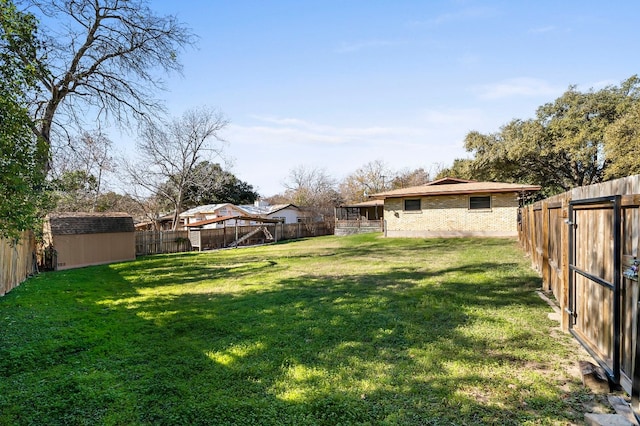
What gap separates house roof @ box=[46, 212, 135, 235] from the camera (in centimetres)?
1426

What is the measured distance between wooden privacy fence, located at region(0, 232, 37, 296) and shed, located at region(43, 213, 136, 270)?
1556 mm

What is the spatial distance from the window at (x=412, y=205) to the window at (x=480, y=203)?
319cm

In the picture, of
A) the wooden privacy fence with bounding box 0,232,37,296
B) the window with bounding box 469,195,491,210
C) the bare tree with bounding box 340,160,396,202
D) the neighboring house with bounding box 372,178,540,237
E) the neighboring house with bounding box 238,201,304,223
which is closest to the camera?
the wooden privacy fence with bounding box 0,232,37,296

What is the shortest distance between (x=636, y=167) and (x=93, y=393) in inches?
953

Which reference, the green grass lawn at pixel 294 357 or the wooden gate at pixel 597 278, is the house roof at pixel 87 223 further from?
the wooden gate at pixel 597 278

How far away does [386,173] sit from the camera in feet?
159

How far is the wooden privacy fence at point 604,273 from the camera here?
8.57 ft

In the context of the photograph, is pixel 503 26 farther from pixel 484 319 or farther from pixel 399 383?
pixel 399 383

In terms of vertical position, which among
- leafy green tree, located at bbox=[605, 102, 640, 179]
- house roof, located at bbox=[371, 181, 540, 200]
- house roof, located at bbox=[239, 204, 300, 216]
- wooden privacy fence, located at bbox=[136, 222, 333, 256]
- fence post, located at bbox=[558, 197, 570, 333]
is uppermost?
leafy green tree, located at bbox=[605, 102, 640, 179]

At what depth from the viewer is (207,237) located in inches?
845

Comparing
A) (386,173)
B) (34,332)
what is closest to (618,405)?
(34,332)

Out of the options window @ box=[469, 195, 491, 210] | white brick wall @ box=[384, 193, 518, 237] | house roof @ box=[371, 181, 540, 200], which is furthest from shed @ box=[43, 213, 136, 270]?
window @ box=[469, 195, 491, 210]

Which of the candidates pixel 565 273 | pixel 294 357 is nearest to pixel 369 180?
pixel 565 273

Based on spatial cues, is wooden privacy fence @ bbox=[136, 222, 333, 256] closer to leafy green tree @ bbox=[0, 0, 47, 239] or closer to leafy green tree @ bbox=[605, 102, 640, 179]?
leafy green tree @ bbox=[0, 0, 47, 239]
